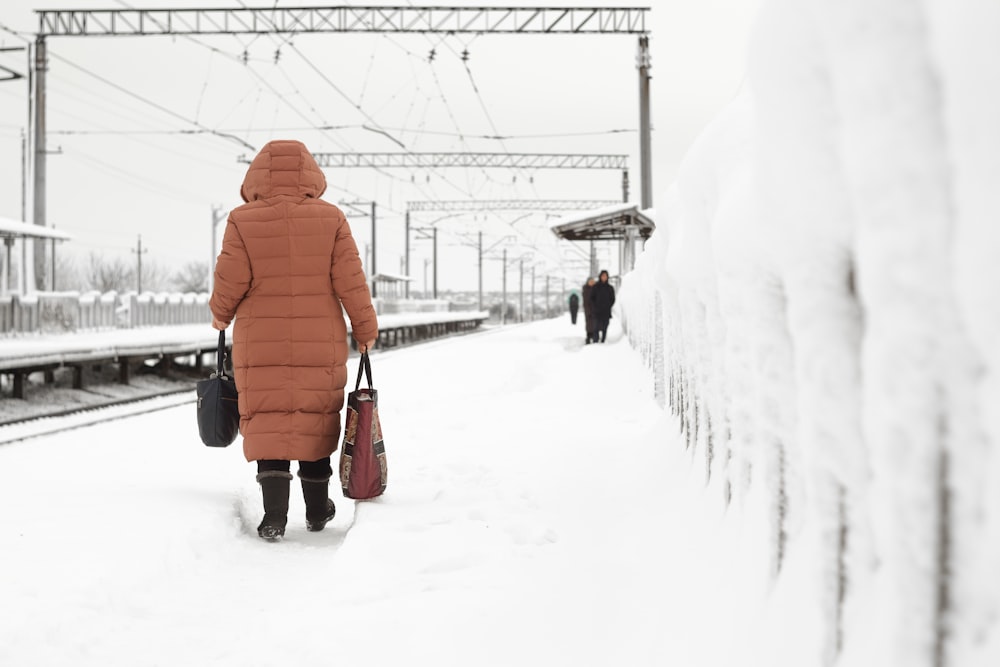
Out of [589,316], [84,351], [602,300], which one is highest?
[602,300]

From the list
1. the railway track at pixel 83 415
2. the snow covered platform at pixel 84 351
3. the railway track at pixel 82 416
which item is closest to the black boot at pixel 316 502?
the railway track at pixel 82 416

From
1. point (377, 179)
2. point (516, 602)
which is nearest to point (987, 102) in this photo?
point (516, 602)

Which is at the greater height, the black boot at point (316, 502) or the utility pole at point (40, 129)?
the utility pole at point (40, 129)

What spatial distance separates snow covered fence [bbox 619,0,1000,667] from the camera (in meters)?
0.95

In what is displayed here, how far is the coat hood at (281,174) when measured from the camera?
3.63 metres

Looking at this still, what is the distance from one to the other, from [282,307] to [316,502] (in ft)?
3.04

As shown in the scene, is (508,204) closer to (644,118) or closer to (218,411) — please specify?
(644,118)

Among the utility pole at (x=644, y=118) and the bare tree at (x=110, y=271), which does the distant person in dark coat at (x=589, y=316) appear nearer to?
the utility pole at (x=644, y=118)

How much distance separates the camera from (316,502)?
3814mm

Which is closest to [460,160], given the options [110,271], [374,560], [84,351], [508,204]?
[508,204]

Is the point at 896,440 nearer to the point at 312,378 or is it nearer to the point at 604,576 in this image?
the point at 604,576

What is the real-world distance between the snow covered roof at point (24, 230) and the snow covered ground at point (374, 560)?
12.2 meters

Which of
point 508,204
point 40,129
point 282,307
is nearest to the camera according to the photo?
point 282,307

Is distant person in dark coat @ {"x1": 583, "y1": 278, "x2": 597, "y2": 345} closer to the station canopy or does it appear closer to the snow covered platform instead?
the station canopy
